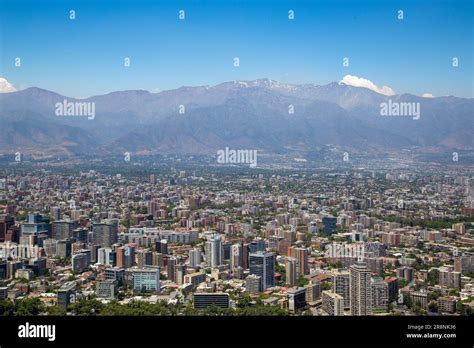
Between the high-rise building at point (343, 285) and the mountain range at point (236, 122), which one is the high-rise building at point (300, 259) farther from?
the mountain range at point (236, 122)

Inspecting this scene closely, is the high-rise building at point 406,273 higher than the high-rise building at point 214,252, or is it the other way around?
the high-rise building at point 214,252

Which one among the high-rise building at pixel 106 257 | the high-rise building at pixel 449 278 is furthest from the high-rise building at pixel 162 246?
the high-rise building at pixel 449 278

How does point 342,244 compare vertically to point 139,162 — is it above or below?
below

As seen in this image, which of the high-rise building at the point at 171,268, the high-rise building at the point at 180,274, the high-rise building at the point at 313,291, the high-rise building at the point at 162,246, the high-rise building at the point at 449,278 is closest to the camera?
the high-rise building at the point at 313,291

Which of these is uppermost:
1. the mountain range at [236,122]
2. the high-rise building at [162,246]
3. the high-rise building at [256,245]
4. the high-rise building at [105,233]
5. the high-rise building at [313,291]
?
the mountain range at [236,122]

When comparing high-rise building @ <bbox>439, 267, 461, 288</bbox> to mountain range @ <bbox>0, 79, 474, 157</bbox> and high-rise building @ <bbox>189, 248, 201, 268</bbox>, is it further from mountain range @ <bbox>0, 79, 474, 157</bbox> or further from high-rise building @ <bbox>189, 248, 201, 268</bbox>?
high-rise building @ <bbox>189, 248, 201, 268</bbox>
